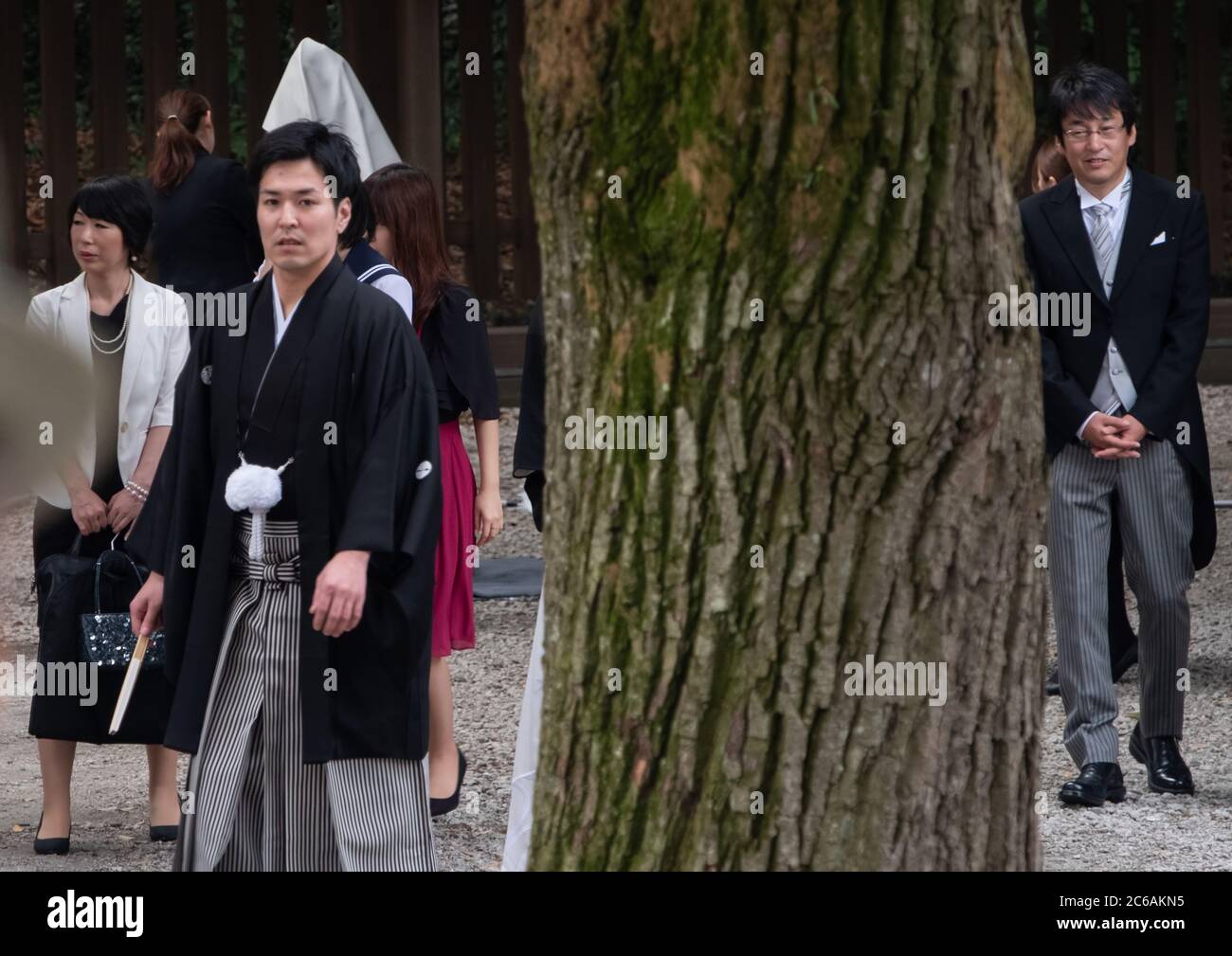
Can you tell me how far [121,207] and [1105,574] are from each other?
9.53 ft

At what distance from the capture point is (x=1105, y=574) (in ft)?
16.8

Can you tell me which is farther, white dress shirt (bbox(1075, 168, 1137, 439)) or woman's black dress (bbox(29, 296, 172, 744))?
white dress shirt (bbox(1075, 168, 1137, 439))

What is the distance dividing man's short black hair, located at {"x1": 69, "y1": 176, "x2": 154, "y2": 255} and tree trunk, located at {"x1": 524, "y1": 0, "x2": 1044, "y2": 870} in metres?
2.34

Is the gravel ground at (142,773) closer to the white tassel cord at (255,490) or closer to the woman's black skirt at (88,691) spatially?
the woman's black skirt at (88,691)

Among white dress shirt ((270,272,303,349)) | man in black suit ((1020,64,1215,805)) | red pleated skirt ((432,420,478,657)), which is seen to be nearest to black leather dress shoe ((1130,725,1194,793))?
man in black suit ((1020,64,1215,805))

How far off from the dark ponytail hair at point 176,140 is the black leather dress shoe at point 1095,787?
4083 mm

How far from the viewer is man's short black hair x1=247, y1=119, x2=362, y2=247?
3.88 meters

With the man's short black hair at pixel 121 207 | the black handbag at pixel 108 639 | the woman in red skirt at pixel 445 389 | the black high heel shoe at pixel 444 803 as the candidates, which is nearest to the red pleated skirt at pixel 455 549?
the woman in red skirt at pixel 445 389

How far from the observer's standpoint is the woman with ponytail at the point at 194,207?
6984mm

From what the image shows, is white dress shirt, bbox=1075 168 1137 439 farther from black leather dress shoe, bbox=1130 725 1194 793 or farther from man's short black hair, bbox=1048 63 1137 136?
black leather dress shoe, bbox=1130 725 1194 793

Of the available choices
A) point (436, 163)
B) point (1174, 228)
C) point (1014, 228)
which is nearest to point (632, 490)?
point (1014, 228)

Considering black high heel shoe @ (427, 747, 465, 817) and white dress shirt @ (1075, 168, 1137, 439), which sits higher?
white dress shirt @ (1075, 168, 1137, 439)

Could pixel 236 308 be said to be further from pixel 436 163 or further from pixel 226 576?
pixel 436 163

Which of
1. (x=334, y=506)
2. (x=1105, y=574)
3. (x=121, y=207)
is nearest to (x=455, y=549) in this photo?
(x=121, y=207)
